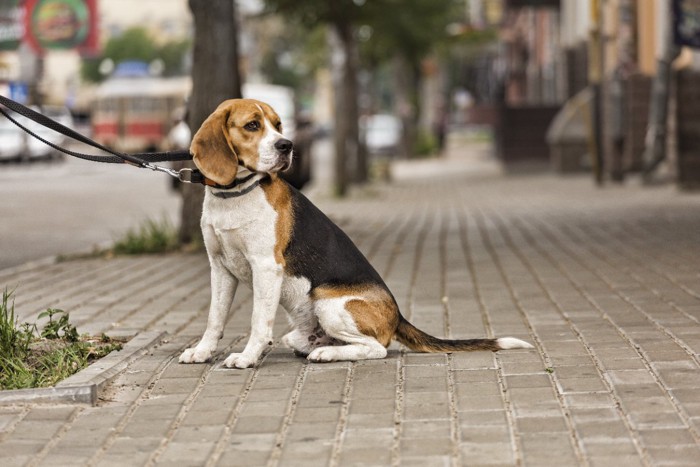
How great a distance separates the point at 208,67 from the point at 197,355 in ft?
22.4

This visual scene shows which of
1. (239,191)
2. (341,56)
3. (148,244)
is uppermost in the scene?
(341,56)

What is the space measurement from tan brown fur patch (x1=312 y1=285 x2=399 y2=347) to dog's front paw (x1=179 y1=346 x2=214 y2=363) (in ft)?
1.98

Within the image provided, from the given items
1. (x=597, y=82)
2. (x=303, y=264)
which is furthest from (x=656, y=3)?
(x=303, y=264)

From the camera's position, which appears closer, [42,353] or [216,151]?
[216,151]

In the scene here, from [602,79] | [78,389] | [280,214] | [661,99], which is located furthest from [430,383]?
[602,79]

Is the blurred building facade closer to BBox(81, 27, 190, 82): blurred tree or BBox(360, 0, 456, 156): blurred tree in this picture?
BBox(360, 0, 456, 156): blurred tree

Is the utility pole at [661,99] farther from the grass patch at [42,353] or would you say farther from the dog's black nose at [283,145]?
the dog's black nose at [283,145]

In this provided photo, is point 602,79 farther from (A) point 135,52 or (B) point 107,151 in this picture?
(A) point 135,52

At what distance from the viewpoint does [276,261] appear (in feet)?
20.4

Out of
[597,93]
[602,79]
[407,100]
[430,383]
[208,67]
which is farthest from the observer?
[407,100]

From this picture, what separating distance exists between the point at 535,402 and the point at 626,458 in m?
0.92

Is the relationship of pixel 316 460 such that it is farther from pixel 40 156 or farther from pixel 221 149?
pixel 40 156

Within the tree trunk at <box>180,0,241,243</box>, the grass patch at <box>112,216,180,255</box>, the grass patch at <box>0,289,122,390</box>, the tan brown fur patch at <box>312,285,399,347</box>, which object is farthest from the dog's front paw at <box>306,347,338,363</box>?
the grass patch at <box>112,216,180,255</box>

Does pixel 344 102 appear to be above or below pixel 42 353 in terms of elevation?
above
